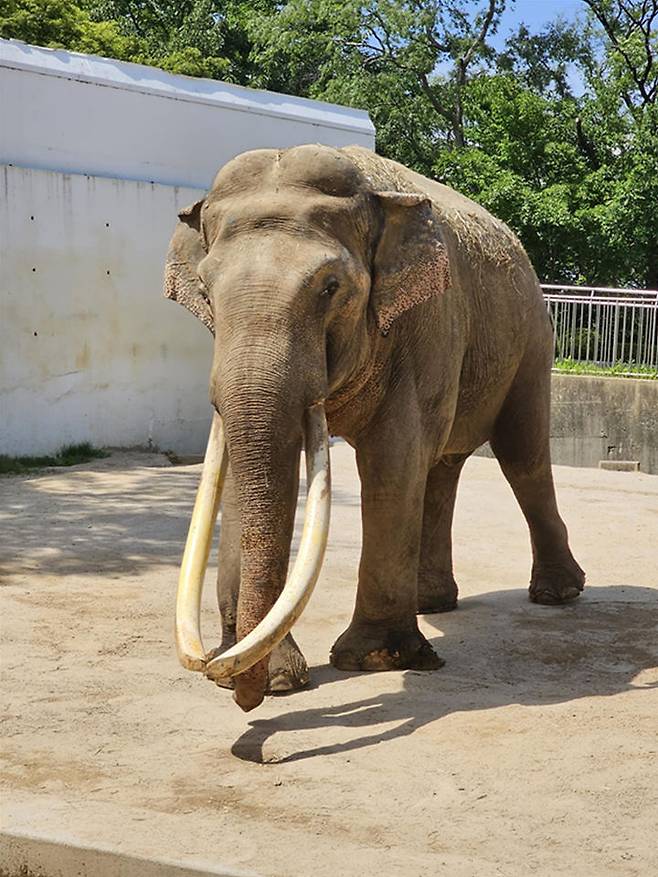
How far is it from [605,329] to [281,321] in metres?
16.2

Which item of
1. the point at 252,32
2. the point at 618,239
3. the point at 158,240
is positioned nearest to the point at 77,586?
the point at 158,240

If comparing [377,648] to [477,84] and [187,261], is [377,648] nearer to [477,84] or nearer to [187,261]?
[187,261]

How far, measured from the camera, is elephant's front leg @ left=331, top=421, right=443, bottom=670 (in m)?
6.04

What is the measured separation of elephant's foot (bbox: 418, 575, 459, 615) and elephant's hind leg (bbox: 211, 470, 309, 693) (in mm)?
1831

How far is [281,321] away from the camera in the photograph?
5035mm

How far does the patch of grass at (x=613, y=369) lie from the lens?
19750 millimetres

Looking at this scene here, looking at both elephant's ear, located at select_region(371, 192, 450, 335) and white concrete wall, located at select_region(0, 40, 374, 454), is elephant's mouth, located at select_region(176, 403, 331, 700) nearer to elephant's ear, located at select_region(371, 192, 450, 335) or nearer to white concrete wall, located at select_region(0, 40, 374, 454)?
elephant's ear, located at select_region(371, 192, 450, 335)

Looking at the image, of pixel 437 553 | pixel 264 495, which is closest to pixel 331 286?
pixel 264 495

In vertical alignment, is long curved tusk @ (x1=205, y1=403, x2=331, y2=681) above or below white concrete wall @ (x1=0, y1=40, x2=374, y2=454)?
below

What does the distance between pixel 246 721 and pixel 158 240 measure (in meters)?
9.49

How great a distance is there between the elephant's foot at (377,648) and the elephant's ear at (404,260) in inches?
51.2

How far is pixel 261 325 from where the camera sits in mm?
Answer: 5004

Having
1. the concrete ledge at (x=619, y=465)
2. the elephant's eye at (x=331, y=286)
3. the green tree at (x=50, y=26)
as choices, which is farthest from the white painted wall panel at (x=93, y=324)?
the elephant's eye at (x=331, y=286)

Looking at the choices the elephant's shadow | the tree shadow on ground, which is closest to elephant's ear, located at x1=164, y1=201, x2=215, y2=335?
the elephant's shadow
